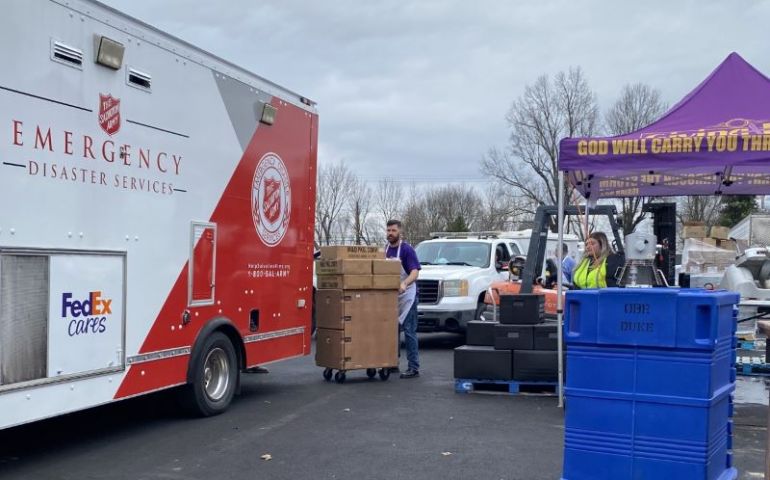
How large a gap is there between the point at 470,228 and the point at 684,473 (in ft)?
169

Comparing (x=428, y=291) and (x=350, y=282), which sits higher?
(x=350, y=282)

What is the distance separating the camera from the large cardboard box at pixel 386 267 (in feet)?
31.6

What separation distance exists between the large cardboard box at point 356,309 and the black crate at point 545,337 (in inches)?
74.3

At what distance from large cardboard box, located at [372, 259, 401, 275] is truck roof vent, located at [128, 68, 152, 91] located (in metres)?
4.01

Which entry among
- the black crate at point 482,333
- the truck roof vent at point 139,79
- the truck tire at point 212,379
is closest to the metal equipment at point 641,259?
the black crate at point 482,333

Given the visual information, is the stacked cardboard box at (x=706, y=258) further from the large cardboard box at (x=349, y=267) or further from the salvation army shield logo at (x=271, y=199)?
the salvation army shield logo at (x=271, y=199)

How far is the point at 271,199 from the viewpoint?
8.30m

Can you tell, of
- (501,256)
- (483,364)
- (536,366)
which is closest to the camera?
(536,366)

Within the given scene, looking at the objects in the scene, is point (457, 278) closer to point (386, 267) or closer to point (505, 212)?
point (386, 267)

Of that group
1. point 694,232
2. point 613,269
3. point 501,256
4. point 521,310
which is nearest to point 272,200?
point 521,310

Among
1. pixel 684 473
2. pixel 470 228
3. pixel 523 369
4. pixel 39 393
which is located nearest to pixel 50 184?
pixel 39 393

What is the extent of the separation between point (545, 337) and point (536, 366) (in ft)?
1.16

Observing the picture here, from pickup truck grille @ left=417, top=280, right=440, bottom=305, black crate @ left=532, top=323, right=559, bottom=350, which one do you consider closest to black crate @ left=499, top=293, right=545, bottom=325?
black crate @ left=532, top=323, right=559, bottom=350

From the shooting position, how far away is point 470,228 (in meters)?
55.6
